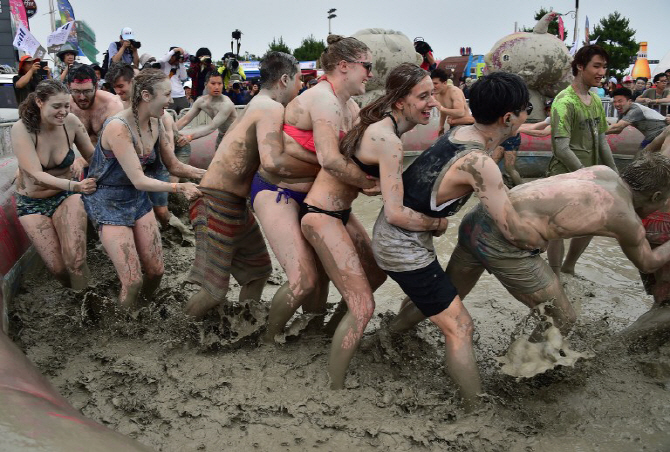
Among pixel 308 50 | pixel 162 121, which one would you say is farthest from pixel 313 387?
pixel 308 50

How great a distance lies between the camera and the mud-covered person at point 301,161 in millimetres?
3336

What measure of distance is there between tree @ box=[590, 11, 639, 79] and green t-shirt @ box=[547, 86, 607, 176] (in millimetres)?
33719

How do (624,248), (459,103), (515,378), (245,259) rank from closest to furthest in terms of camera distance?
(624,248)
(515,378)
(245,259)
(459,103)

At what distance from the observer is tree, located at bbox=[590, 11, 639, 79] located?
1379 inches

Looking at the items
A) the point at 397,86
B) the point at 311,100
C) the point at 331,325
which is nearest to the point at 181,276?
the point at 331,325

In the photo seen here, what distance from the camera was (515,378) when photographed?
135 inches

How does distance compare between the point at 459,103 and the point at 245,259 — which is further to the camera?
the point at 459,103

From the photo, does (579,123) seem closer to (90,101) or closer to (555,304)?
(555,304)

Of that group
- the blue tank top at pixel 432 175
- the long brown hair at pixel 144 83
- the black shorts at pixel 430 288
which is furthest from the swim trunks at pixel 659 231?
the long brown hair at pixel 144 83

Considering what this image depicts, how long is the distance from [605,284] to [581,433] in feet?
8.63

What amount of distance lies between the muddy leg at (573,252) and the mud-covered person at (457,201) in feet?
7.52

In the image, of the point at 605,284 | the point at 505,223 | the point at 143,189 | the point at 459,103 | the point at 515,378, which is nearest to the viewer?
the point at 505,223

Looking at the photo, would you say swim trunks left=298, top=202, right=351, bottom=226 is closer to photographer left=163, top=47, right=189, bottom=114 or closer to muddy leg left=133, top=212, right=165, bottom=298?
muddy leg left=133, top=212, right=165, bottom=298

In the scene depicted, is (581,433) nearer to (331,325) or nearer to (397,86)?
(331,325)
